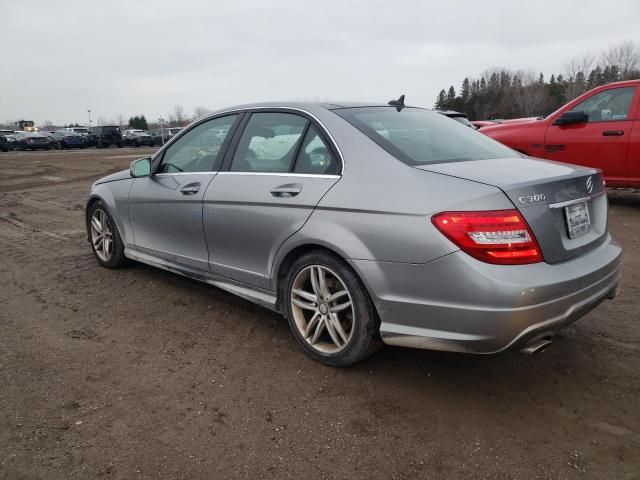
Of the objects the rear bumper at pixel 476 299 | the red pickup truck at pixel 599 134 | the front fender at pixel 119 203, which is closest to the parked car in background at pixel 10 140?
the front fender at pixel 119 203

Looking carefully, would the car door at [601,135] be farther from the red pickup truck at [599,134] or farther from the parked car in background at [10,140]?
the parked car in background at [10,140]

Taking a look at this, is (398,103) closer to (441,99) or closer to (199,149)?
(199,149)

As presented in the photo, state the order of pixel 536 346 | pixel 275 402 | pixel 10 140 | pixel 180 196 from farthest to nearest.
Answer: pixel 10 140, pixel 180 196, pixel 275 402, pixel 536 346

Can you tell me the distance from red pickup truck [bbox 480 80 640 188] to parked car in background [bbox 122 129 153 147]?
36305 millimetres

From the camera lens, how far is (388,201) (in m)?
2.69

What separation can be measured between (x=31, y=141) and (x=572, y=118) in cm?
3498

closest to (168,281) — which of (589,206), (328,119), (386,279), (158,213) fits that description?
(158,213)

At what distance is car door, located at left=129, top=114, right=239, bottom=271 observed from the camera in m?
3.88

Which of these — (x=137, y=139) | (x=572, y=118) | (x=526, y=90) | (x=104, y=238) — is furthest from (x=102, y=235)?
(x=526, y=90)

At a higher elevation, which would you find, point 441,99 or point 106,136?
point 441,99

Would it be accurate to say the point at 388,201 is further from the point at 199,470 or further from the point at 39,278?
the point at 39,278

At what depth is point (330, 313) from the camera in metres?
3.06

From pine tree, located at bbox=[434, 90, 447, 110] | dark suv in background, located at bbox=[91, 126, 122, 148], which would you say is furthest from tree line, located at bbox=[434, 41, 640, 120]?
dark suv in background, located at bbox=[91, 126, 122, 148]

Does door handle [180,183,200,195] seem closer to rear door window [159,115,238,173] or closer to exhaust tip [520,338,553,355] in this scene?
rear door window [159,115,238,173]
